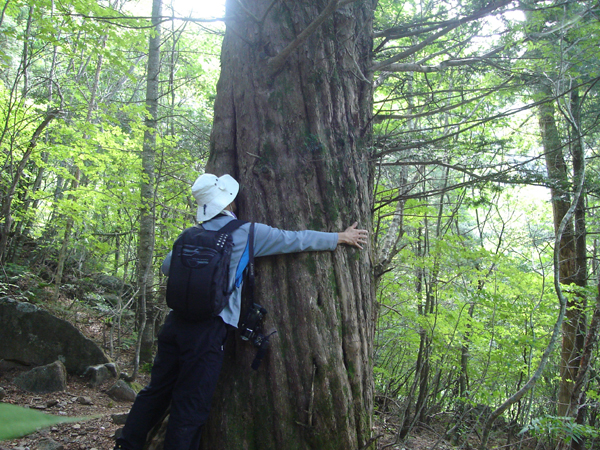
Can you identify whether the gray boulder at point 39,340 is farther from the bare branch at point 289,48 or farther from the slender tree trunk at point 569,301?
the slender tree trunk at point 569,301

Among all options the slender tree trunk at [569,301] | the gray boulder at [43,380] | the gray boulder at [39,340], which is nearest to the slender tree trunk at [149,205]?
the gray boulder at [39,340]

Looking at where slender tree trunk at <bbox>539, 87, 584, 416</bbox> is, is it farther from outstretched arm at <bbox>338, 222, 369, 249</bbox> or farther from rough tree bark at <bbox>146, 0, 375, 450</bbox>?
outstretched arm at <bbox>338, 222, 369, 249</bbox>

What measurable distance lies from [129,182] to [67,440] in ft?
17.0

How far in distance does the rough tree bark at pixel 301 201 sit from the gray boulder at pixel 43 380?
3895 millimetres

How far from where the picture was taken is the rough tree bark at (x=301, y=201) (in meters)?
2.66

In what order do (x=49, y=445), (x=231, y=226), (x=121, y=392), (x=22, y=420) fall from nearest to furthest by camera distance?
1. (x=231, y=226)
2. (x=49, y=445)
3. (x=22, y=420)
4. (x=121, y=392)

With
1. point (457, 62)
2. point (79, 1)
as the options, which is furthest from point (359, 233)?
point (79, 1)

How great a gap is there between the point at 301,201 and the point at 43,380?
4.97m

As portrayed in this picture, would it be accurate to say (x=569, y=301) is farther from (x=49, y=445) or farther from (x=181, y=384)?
(x=49, y=445)

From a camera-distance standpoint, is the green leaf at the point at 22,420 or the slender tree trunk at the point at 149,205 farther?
the slender tree trunk at the point at 149,205

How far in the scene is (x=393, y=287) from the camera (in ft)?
21.8

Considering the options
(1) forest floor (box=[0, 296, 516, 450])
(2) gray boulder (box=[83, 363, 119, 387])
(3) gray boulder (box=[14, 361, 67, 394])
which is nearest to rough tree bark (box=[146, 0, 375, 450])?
(1) forest floor (box=[0, 296, 516, 450])

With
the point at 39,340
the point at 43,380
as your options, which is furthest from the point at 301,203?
the point at 39,340

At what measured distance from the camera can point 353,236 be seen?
9.72 feet
